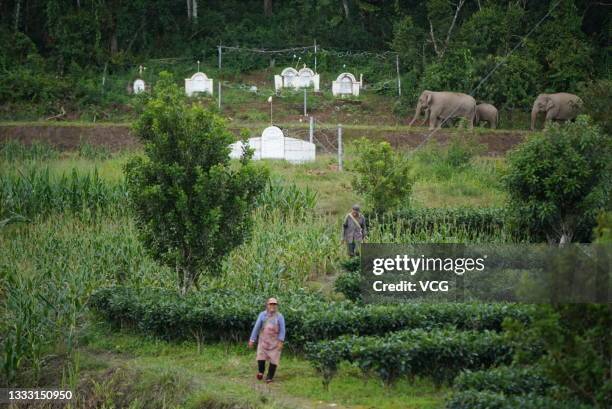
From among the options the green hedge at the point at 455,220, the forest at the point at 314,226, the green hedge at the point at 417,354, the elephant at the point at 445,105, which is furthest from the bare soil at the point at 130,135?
the green hedge at the point at 417,354

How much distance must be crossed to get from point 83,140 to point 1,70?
6.77 meters

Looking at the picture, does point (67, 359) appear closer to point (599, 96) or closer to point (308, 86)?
point (599, 96)

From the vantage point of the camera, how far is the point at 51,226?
23.4 m

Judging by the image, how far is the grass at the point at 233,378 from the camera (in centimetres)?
1376

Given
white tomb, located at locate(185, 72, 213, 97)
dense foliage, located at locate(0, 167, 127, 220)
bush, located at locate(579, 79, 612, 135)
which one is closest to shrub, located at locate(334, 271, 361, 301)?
dense foliage, located at locate(0, 167, 127, 220)

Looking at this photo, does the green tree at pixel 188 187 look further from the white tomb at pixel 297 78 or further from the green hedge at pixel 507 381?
the white tomb at pixel 297 78

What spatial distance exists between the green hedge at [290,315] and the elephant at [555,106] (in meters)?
21.4

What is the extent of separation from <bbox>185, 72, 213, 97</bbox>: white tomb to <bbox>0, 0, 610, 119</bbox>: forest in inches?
106

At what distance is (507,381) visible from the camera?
12.7 metres

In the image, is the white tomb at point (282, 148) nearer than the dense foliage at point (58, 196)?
No

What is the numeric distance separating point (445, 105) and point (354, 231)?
1702 cm

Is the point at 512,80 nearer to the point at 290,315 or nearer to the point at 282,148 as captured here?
the point at 282,148

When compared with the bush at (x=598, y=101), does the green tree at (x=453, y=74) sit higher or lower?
higher

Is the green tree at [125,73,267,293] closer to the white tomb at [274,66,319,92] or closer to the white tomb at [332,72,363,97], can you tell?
the white tomb at [332,72,363,97]
